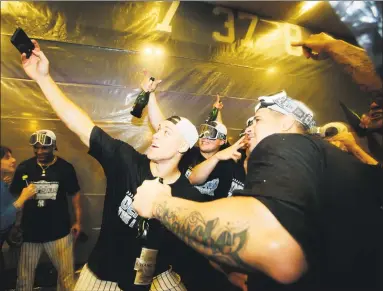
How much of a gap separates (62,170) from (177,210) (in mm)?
3137

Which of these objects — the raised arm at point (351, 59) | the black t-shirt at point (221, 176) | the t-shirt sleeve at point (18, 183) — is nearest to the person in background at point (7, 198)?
the t-shirt sleeve at point (18, 183)

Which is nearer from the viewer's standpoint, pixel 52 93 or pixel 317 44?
pixel 52 93

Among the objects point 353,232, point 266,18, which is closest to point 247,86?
point 266,18

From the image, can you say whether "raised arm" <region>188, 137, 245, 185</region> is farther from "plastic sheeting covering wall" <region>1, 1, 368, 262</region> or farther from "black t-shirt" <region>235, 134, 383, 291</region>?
"plastic sheeting covering wall" <region>1, 1, 368, 262</region>

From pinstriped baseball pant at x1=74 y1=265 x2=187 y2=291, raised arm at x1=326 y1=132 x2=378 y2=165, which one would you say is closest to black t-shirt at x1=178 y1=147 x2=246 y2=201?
pinstriped baseball pant at x1=74 y1=265 x2=187 y2=291

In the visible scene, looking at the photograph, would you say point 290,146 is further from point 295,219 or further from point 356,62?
point 356,62

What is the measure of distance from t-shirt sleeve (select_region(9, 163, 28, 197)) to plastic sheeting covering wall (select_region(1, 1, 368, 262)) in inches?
18.3

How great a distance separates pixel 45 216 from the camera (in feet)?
11.4

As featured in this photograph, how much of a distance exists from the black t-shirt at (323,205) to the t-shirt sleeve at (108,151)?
3.90 feet

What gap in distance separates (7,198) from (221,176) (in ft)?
6.72

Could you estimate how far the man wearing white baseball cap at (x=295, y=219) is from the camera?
2.82 ft

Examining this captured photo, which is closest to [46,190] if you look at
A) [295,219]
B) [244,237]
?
[244,237]

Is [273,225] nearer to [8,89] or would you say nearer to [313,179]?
[313,179]

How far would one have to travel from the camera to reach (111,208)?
6.62ft
